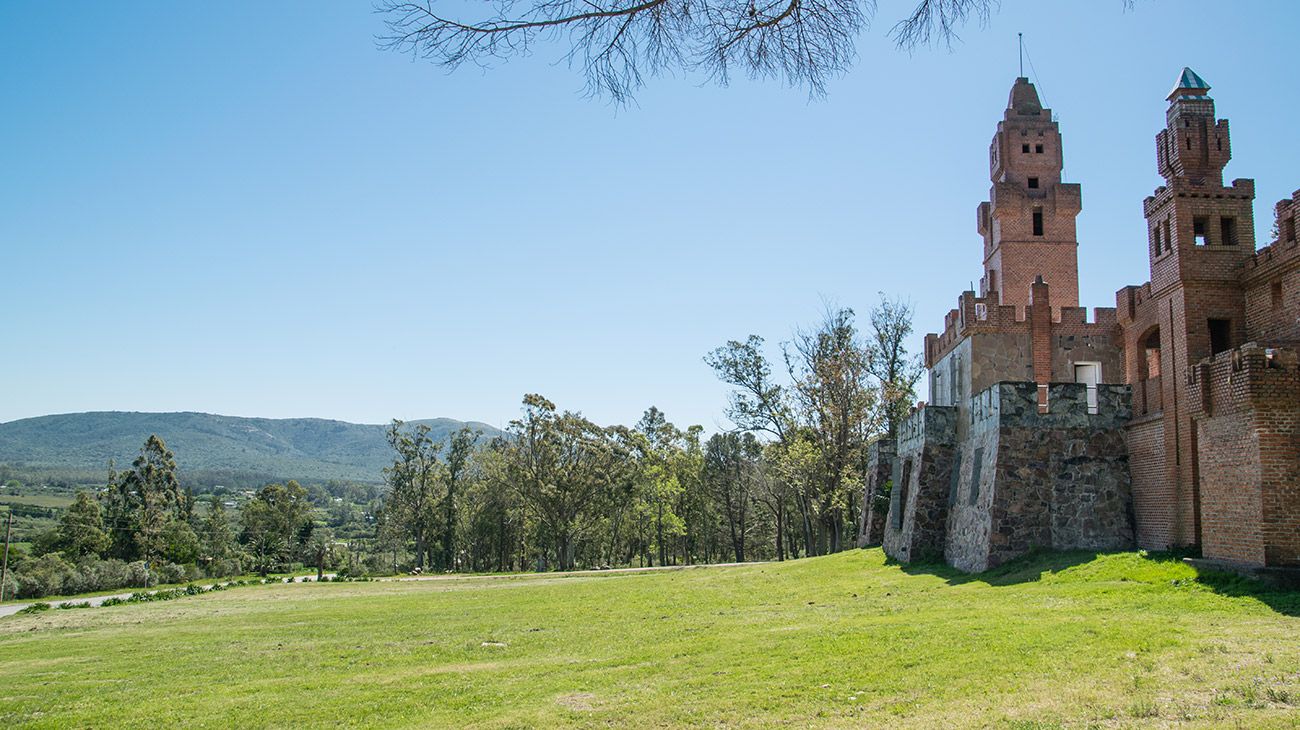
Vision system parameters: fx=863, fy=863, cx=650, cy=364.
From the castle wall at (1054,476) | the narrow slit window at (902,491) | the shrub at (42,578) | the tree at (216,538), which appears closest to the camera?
the castle wall at (1054,476)

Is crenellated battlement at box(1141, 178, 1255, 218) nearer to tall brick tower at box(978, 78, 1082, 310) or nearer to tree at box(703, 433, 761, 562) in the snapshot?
tall brick tower at box(978, 78, 1082, 310)

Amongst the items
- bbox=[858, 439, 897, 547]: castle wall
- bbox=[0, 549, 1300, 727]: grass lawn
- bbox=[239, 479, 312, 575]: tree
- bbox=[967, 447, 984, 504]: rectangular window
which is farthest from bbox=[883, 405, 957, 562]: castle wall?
bbox=[239, 479, 312, 575]: tree

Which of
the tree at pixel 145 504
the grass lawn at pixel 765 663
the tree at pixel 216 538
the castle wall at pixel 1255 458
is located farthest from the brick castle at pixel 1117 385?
the tree at pixel 216 538

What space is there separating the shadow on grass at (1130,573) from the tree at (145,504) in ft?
205

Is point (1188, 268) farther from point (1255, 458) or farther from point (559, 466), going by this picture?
point (559, 466)

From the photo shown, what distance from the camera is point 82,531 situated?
2450 inches

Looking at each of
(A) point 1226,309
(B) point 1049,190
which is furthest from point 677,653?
(B) point 1049,190

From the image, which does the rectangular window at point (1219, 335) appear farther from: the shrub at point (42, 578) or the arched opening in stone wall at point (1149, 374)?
the shrub at point (42, 578)

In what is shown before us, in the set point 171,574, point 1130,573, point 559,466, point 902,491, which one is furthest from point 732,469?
point 1130,573

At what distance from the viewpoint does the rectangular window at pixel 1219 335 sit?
669 inches

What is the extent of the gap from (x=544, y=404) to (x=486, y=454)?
13.8 metres

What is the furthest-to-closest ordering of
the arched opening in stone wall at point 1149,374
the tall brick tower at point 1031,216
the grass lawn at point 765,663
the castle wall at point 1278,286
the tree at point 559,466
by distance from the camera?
1. the tree at point 559,466
2. the tall brick tower at point 1031,216
3. the arched opening in stone wall at point 1149,374
4. the castle wall at point 1278,286
5. the grass lawn at point 765,663

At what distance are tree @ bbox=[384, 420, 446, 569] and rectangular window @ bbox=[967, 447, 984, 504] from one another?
169ft

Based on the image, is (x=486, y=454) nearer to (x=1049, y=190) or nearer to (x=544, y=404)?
(x=544, y=404)
